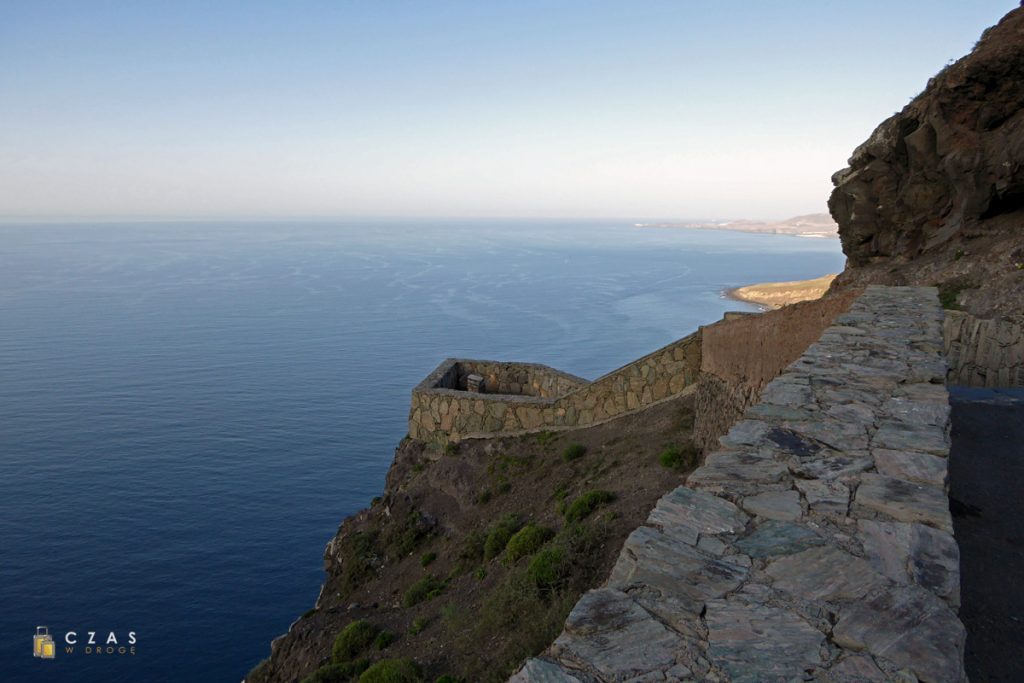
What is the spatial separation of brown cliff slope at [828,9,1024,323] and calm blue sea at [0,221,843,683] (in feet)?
117

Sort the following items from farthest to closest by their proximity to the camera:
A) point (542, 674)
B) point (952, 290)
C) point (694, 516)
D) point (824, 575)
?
point (952, 290), point (694, 516), point (824, 575), point (542, 674)

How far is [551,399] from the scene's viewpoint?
20.9m

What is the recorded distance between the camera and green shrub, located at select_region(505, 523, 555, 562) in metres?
12.9

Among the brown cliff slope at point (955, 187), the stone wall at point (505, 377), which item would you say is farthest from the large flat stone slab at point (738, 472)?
the stone wall at point (505, 377)

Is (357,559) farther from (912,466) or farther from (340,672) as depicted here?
(912,466)

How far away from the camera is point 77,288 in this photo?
13725cm

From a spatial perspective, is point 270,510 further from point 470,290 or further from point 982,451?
point 470,290

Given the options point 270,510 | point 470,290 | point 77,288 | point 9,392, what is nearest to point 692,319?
point 470,290

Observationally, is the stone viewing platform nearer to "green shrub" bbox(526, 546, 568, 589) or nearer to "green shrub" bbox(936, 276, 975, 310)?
"green shrub" bbox(526, 546, 568, 589)

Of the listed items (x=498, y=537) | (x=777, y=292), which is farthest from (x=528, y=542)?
(x=777, y=292)

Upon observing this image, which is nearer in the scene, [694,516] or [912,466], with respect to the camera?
[694,516]

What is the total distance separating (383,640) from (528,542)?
349 centimetres

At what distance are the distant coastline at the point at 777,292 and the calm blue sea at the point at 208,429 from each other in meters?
6.30

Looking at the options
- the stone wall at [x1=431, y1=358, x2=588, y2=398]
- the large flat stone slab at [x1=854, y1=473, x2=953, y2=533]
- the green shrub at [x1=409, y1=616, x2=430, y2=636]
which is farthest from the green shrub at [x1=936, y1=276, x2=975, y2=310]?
the large flat stone slab at [x1=854, y1=473, x2=953, y2=533]
